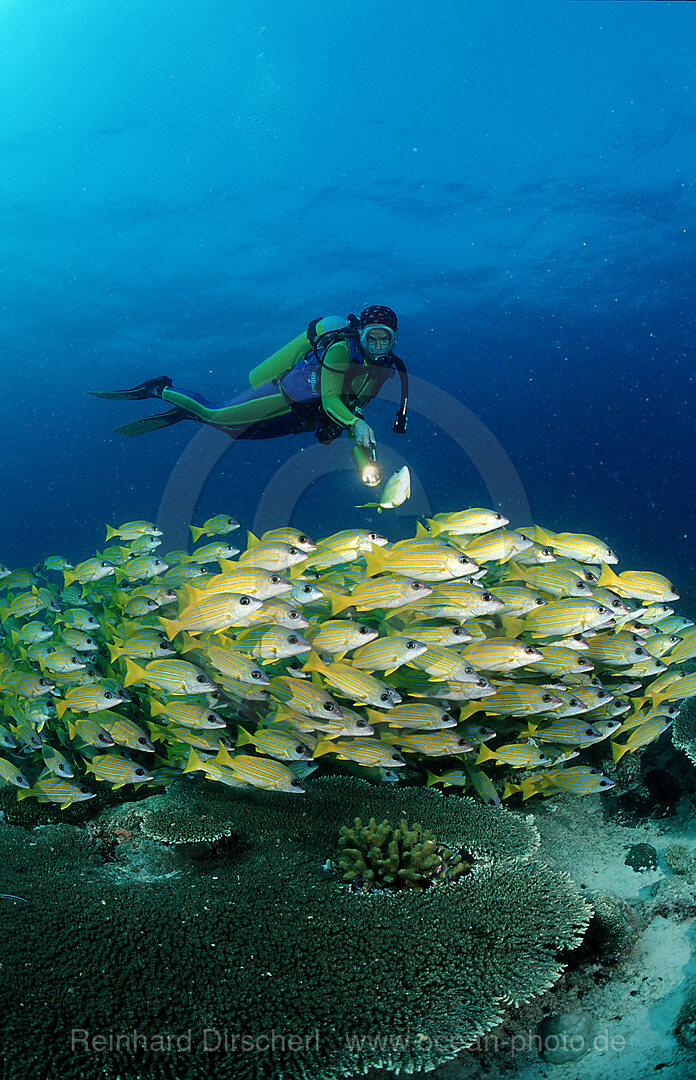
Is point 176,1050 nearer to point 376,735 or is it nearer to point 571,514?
point 376,735

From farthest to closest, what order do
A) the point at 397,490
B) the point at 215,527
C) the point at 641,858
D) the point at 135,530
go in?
the point at 135,530, the point at 215,527, the point at 397,490, the point at 641,858

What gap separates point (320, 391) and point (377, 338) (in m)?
1.10

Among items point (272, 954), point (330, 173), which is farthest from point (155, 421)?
point (330, 173)

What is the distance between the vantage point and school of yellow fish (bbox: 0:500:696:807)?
3400 mm

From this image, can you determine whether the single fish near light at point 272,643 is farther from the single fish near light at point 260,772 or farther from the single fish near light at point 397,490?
the single fish near light at point 397,490

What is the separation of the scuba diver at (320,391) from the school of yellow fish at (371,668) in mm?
2804

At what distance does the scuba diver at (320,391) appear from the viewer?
7336mm

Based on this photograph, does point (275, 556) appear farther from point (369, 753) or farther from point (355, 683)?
point (369, 753)

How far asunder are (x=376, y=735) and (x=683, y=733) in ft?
9.58

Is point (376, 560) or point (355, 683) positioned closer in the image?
point (355, 683)

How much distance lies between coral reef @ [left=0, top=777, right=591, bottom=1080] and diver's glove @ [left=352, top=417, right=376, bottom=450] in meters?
3.98

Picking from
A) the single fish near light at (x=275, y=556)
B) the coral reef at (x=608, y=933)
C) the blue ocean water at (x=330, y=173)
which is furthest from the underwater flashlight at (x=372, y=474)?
the blue ocean water at (x=330, y=173)

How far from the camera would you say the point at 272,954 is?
8.99ft

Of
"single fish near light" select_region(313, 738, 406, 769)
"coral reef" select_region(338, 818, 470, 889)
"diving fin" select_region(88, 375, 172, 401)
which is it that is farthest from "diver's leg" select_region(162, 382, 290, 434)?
"coral reef" select_region(338, 818, 470, 889)
